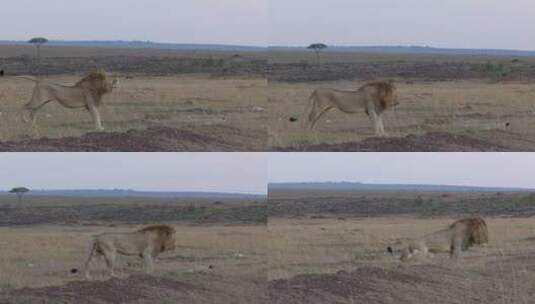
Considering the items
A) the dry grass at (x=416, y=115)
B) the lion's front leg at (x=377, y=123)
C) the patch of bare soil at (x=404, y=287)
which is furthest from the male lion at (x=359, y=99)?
the patch of bare soil at (x=404, y=287)

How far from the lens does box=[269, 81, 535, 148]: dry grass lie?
2111 centimetres

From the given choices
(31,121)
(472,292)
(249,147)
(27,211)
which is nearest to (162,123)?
(249,147)

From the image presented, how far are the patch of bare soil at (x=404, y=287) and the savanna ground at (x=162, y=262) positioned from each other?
3.17 feet

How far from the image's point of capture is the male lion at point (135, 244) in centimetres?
1794

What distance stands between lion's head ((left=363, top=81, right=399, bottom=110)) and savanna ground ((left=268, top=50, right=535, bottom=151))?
1.87 feet

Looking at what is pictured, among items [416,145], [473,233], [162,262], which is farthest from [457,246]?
[162,262]

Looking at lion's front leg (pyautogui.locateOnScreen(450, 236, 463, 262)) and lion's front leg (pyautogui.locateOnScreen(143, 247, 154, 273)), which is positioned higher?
lion's front leg (pyautogui.locateOnScreen(450, 236, 463, 262))

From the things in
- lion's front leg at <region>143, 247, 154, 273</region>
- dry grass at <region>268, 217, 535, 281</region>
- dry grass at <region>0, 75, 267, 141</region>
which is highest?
dry grass at <region>0, 75, 267, 141</region>

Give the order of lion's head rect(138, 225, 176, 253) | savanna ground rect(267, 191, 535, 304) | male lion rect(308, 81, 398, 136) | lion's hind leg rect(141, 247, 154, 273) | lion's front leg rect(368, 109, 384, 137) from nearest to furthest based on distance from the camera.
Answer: savanna ground rect(267, 191, 535, 304) < lion's hind leg rect(141, 247, 154, 273) < lion's head rect(138, 225, 176, 253) < male lion rect(308, 81, 398, 136) < lion's front leg rect(368, 109, 384, 137)

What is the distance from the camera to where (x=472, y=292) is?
17.3m

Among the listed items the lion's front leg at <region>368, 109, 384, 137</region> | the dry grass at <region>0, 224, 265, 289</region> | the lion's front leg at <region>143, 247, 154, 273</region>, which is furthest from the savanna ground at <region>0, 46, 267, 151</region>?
the lion's front leg at <region>368, 109, 384, 137</region>

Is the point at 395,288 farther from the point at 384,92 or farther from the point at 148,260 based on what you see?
the point at 148,260

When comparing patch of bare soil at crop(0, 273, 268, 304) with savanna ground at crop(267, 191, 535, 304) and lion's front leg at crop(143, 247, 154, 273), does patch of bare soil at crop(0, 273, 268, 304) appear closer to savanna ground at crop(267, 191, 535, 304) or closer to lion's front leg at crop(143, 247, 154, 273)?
savanna ground at crop(267, 191, 535, 304)

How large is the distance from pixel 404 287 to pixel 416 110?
12707 mm
